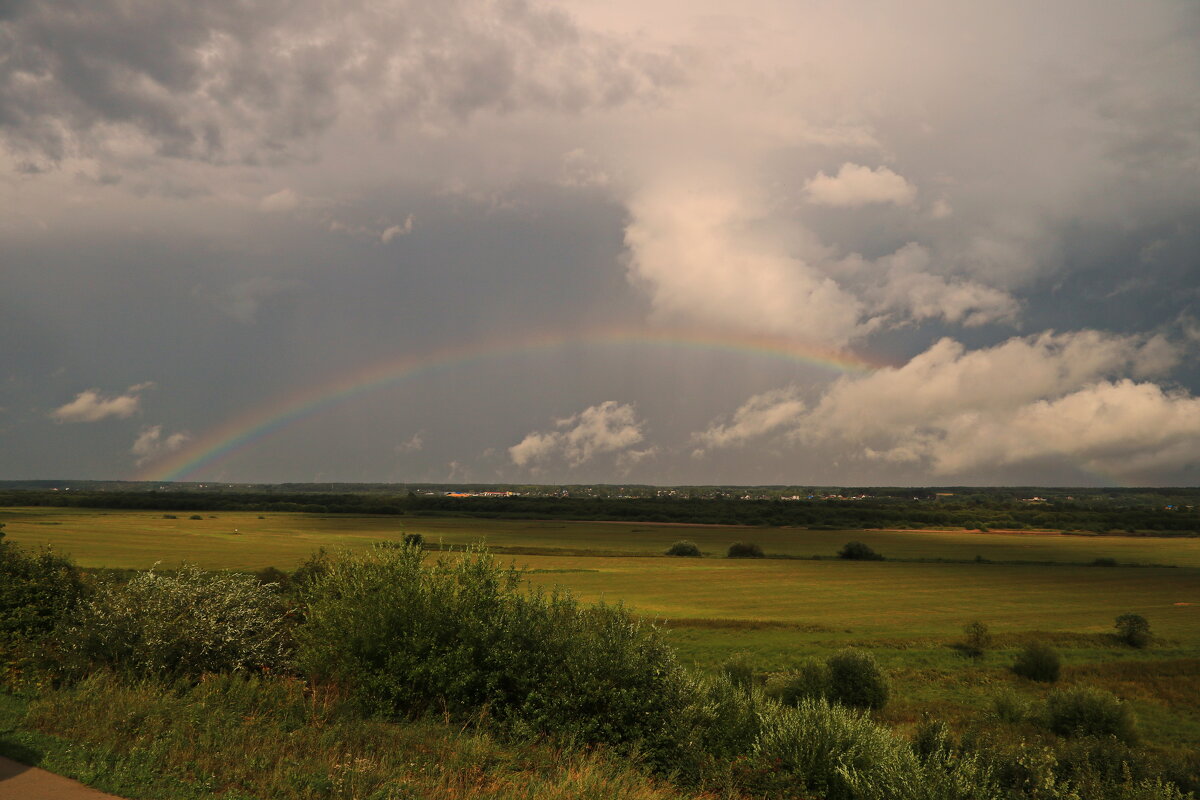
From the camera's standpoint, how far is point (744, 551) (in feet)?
413

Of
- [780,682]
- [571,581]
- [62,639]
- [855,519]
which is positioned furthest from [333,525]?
[62,639]

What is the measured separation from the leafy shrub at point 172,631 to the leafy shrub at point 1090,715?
35.9 m

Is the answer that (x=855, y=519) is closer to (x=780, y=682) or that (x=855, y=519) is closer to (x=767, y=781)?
(x=780, y=682)

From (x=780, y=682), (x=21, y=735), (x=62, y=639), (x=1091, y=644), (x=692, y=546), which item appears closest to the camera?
(x=21, y=735)

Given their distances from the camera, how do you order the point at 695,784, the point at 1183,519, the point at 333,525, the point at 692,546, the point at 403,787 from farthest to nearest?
the point at 1183,519 < the point at 333,525 < the point at 692,546 < the point at 695,784 < the point at 403,787

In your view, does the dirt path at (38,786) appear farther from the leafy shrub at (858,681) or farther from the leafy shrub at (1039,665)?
the leafy shrub at (1039,665)

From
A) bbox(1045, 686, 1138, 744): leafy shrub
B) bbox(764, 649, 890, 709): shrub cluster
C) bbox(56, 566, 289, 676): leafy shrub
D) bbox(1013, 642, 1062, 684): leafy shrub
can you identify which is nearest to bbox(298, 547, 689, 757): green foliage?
bbox(56, 566, 289, 676): leafy shrub

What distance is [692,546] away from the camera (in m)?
128

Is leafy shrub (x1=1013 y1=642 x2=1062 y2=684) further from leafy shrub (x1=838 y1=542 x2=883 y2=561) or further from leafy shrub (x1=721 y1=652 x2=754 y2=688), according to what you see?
leafy shrub (x1=838 y1=542 x2=883 y2=561)

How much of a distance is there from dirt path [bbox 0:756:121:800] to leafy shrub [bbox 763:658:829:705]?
1383 inches

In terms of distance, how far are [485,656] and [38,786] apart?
854 cm

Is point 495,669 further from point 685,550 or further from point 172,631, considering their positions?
point 685,550

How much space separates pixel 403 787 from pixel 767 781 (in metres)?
9.54

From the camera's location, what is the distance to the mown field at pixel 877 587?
160ft
